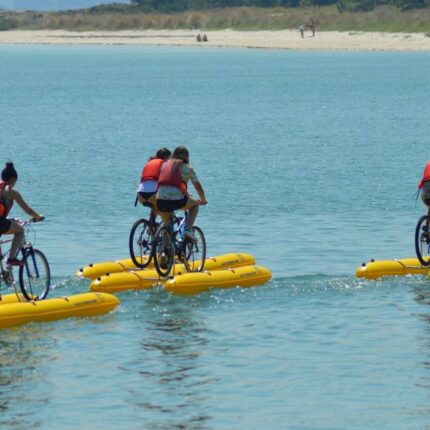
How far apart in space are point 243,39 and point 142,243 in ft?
378

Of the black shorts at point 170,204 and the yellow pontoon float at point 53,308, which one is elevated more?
the black shorts at point 170,204

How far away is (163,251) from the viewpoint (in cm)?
1931

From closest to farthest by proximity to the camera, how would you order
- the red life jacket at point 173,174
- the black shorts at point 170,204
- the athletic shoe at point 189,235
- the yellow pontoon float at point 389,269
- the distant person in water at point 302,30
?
the red life jacket at point 173,174 → the black shorts at point 170,204 → the athletic shoe at point 189,235 → the yellow pontoon float at point 389,269 → the distant person in water at point 302,30

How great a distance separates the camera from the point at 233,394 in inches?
582

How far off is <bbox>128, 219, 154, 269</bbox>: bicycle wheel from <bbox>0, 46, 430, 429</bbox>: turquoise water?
89 cm

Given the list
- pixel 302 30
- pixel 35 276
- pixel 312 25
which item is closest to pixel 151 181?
pixel 35 276

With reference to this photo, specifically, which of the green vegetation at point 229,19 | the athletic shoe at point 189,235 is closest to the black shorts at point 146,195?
the athletic shoe at point 189,235

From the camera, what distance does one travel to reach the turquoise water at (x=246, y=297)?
1449 centimetres

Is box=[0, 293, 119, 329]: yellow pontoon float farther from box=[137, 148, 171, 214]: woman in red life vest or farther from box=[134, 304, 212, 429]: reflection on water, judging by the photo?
box=[137, 148, 171, 214]: woman in red life vest

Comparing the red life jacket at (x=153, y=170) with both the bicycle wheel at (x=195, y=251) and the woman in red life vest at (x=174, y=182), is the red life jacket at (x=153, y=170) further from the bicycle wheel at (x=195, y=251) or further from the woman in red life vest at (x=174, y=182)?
the bicycle wheel at (x=195, y=251)

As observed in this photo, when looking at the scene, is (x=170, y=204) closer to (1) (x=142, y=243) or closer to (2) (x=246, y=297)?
(1) (x=142, y=243)

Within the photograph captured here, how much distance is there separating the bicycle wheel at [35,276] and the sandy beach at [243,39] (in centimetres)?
9899

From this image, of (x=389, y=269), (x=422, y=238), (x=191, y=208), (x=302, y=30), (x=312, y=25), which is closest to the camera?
(x=191, y=208)

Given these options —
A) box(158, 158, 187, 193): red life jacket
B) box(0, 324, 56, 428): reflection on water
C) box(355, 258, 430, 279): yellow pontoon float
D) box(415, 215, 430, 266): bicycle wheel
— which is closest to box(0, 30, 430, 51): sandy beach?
box(355, 258, 430, 279): yellow pontoon float
